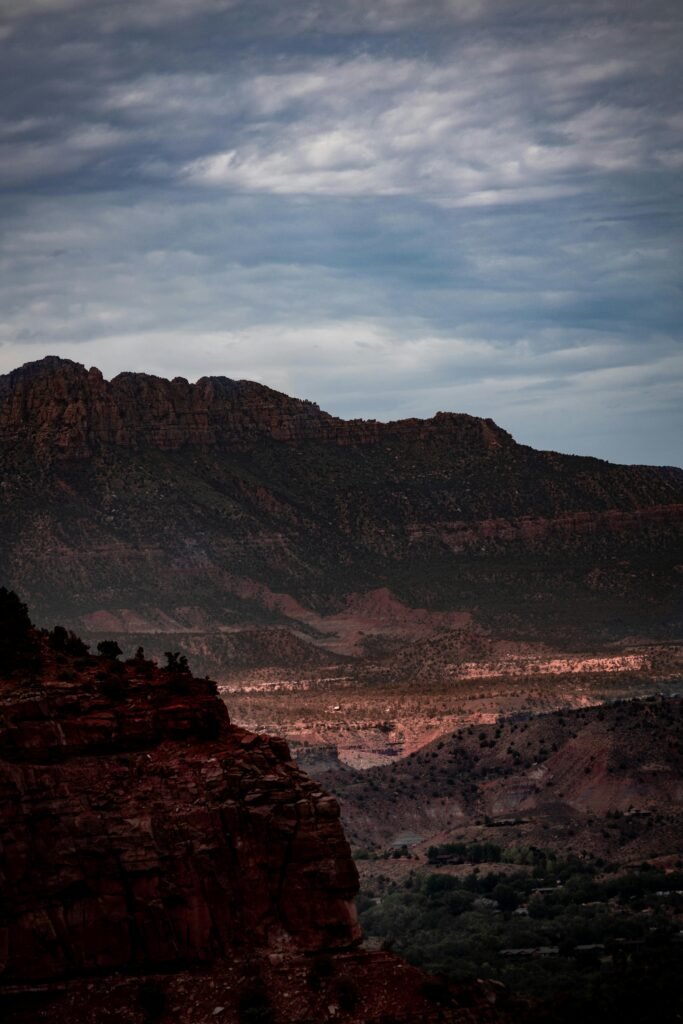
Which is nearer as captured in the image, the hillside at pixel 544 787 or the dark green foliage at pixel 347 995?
the dark green foliage at pixel 347 995

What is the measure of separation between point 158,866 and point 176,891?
1.75 ft

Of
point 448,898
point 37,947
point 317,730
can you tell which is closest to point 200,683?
point 37,947

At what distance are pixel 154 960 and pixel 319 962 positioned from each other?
2862mm

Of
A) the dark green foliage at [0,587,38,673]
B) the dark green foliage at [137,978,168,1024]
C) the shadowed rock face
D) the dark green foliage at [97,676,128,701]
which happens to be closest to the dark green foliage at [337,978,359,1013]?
the shadowed rock face

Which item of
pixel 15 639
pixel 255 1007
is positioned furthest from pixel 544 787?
pixel 255 1007

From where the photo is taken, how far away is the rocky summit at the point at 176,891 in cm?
4200

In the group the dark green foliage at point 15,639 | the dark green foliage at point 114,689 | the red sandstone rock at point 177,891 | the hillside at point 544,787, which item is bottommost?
the hillside at point 544,787

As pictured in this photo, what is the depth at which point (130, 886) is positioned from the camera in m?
42.8

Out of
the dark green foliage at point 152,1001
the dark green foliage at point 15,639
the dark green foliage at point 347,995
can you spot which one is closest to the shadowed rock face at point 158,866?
the dark green foliage at point 152,1001

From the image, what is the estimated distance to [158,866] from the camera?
140 feet

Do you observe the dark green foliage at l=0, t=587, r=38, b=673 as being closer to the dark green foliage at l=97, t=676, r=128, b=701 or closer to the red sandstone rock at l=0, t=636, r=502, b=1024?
the dark green foliage at l=97, t=676, r=128, b=701

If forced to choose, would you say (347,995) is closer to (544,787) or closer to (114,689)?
(114,689)

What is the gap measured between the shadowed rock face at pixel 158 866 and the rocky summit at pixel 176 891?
2 cm

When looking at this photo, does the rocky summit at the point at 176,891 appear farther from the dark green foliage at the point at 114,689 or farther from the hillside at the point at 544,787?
the hillside at the point at 544,787
